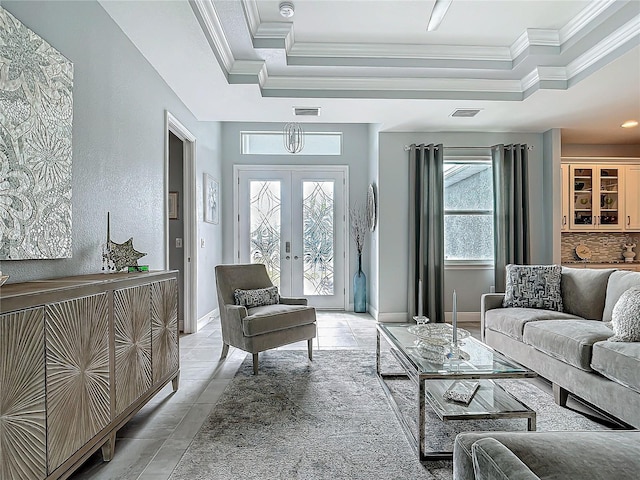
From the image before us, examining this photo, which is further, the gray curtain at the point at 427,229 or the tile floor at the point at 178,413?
the gray curtain at the point at 427,229

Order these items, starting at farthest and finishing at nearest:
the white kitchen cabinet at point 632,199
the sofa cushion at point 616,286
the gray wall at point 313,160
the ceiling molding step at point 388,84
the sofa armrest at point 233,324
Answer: the gray wall at point 313,160
the white kitchen cabinet at point 632,199
the ceiling molding step at point 388,84
the sofa armrest at point 233,324
the sofa cushion at point 616,286

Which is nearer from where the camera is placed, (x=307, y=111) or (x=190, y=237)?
(x=307, y=111)

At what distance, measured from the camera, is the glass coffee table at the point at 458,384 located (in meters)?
1.93

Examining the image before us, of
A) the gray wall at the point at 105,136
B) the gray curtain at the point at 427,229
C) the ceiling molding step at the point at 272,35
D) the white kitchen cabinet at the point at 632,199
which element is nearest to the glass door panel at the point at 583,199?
the white kitchen cabinet at the point at 632,199

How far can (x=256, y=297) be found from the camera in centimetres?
369

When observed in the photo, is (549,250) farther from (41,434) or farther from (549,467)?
(41,434)

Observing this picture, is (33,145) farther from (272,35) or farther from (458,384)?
(458,384)

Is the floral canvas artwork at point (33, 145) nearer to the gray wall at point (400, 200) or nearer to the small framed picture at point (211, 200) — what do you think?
the small framed picture at point (211, 200)

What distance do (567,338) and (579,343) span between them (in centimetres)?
12

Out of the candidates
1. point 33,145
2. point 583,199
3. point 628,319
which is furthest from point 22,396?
Answer: point 583,199

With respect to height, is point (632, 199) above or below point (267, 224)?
above

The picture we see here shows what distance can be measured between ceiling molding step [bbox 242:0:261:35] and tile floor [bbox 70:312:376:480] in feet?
9.17

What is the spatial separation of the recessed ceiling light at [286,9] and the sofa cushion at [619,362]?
3.10m

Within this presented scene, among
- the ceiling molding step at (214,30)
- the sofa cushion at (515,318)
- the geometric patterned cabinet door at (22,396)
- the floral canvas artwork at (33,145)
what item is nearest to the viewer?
the geometric patterned cabinet door at (22,396)
